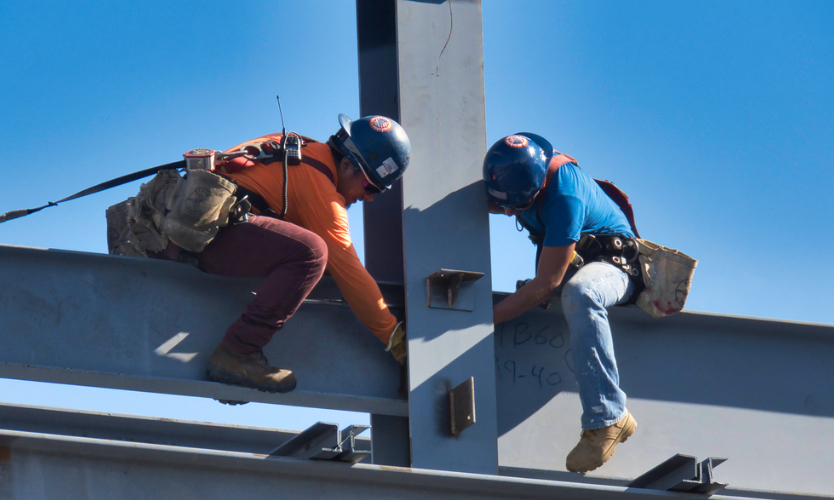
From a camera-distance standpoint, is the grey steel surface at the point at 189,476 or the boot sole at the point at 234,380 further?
the boot sole at the point at 234,380

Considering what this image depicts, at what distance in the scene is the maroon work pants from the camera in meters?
4.29

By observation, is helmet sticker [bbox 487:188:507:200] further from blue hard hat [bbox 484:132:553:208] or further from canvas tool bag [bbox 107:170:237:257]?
canvas tool bag [bbox 107:170:237:257]

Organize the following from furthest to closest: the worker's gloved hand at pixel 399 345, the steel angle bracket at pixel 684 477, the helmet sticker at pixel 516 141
Result: the helmet sticker at pixel 516 141 → the worker's gloved hand at pixel 399 345 → the steel angle bracket at pixel 684 477

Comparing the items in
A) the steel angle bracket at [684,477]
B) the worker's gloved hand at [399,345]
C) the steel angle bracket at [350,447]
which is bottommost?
the steel angle bracket at [684,477]

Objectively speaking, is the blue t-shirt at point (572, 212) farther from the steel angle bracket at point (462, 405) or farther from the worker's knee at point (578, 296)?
the steel angle bracket at point (462, 405)

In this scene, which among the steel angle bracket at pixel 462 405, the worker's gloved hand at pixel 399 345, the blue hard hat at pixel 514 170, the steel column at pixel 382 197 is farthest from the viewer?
the steel column at pixel 382 197

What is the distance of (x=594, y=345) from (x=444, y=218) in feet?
3.59

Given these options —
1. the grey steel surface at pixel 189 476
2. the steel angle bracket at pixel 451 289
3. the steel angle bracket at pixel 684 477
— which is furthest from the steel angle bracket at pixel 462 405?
the steel angle bracket at pixel 684 477

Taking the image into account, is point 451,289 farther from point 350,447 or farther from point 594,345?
point 350,447

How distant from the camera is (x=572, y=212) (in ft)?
15.5

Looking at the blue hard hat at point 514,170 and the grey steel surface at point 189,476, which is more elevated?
the blue hard hat at point 514,170

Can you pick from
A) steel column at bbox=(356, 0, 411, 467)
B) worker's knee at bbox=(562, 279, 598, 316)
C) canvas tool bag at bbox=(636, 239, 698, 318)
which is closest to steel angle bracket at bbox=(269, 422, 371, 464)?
steel column at bbox=(356, 0, 411, 467)

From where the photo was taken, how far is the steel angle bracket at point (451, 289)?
461 centimetres

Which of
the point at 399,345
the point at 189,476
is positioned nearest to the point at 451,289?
the point at 399,345
